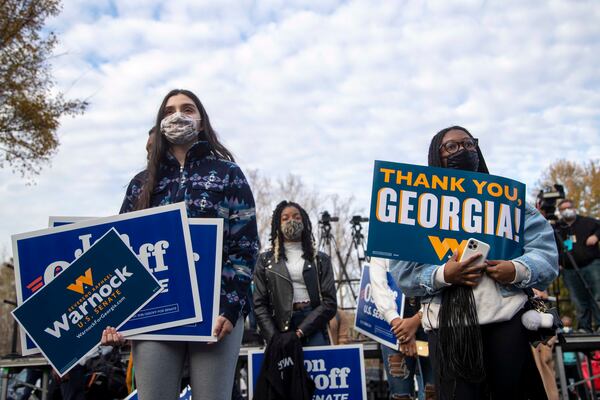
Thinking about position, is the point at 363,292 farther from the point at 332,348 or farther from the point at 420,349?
the point at 420,349

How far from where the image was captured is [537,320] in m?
2.33

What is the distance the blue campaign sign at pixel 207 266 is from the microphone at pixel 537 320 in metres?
1.25

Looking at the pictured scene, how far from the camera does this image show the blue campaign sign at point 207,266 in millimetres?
2322

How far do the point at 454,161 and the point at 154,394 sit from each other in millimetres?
1680

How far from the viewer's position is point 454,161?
2.77 meters

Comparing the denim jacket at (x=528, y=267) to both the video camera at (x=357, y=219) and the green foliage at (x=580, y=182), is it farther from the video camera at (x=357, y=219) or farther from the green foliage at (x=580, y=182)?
the green foliage at (x=580, y=182)

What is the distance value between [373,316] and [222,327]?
2804 millimetres

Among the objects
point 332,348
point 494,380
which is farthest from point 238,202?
point 332,348

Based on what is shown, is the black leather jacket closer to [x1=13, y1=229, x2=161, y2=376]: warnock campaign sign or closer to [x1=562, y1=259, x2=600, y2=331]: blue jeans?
[x1=13, y1=229, x2=161, y2=376]: warnock campaign sign

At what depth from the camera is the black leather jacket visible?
14.9 ft

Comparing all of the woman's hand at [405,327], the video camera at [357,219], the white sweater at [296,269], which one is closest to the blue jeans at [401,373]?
the woman's hand at [405,327]

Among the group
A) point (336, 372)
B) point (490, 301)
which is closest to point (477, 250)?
point (490, 301)

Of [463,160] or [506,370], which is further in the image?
[463,160]

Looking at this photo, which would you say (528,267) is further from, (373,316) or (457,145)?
(373,316)
